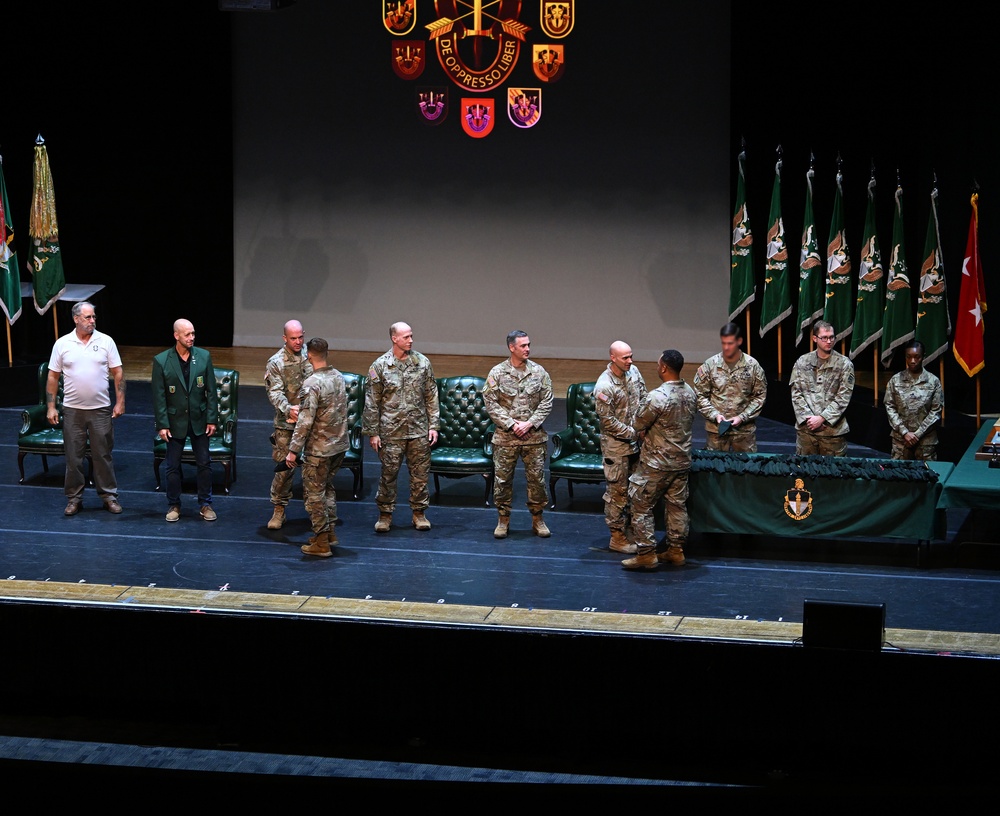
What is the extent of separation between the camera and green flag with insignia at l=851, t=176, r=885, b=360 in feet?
45.1

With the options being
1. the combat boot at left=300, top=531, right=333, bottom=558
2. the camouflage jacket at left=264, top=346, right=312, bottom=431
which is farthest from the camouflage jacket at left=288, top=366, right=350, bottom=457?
the camouflage jacket at left=264, top=346, right=312, bottom=431

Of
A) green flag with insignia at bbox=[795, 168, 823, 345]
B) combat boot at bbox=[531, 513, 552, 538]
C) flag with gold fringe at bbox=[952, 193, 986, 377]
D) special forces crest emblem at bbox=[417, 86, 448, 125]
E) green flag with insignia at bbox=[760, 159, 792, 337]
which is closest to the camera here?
combat boot at bbox=[531, 513, 552, 538]

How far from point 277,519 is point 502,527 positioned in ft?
5.73

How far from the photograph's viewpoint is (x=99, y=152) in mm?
19312

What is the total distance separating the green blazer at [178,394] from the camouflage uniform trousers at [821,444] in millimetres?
4805

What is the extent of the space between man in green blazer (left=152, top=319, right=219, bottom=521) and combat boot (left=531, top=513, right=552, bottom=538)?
2.53m

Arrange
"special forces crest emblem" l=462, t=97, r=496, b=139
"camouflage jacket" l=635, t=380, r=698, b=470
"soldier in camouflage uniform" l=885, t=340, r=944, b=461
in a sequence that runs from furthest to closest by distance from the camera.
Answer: "special forces crest emblem" l=462, t=97, r=496, b=139 → "soldier in camouflage uniform" l=885, t=340, r=944, b=461 → "camouflage jacket" l=635, t=380, r=698, b=470

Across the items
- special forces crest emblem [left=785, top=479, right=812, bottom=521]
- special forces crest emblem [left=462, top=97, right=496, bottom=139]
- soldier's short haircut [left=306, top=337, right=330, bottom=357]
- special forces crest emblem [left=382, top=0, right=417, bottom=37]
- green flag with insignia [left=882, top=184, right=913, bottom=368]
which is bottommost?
special forces crest emblem [left=785, top=479, right=812, bottom=521]

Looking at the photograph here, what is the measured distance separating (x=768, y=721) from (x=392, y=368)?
17.5 feet

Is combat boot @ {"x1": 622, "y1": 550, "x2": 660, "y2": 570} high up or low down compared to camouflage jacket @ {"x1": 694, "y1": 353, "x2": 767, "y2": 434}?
down

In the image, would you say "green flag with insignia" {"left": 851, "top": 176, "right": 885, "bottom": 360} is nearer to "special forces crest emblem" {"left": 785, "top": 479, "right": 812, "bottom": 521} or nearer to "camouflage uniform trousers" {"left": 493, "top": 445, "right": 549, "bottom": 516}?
"special forces crest emblem" {"left": 785, "top": 479, "right": 812, "bottom": 521}

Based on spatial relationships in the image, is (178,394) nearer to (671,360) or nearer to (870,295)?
(671,360)

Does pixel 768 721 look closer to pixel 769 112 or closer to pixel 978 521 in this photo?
pixel 978 521

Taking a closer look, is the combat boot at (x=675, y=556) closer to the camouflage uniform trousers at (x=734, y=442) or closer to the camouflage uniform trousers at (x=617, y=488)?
the camouflage uniform trousers at (x=617, y=488)
